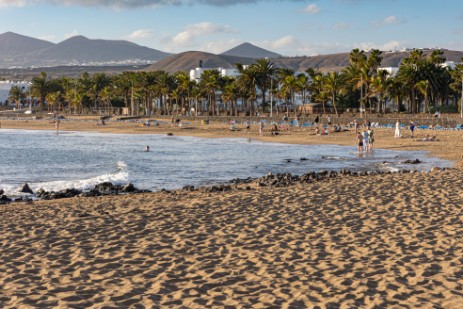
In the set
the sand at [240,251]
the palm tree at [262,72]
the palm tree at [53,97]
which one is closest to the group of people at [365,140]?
the sand at [240,251]

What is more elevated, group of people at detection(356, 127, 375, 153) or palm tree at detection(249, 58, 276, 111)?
palm tree at detection(249, 58, 276, 111)

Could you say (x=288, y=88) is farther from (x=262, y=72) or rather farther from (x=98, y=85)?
(x=98, y=85)

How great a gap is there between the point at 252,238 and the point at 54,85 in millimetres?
120370

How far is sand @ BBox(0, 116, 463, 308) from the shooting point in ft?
22.4

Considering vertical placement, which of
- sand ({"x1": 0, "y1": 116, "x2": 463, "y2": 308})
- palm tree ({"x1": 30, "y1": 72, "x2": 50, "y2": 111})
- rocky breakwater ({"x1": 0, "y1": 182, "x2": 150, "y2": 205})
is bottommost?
rocky breakwater ({"x1": 0, "y1": 182, "x2": 150, "y2": 205})

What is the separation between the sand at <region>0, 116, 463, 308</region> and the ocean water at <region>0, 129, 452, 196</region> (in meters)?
7.03

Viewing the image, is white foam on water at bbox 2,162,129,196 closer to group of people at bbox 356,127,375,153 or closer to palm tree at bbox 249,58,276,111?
group of people at bbox 356,127,375,153

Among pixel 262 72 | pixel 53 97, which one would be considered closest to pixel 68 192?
pixel 262 72

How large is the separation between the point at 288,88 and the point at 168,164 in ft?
183

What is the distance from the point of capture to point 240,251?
8961 millimetres

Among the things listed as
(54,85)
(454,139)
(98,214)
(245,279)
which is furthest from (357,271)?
(54,85)

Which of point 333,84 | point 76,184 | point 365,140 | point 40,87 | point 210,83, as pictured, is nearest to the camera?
point 76,184

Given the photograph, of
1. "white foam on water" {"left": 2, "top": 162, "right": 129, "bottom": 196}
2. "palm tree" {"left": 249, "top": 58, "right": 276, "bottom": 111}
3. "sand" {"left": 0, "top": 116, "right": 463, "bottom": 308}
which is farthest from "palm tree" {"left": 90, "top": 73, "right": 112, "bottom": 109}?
"sand" {"left": 0, "top": 116, "right": 463, "bottom": 308}

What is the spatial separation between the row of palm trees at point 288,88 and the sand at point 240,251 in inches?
2248
